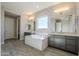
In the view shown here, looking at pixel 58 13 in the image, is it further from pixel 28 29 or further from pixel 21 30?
pixel 21 30

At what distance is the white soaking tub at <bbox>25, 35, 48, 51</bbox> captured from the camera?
3.03m

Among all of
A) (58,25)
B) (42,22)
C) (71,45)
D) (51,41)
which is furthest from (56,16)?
(71,45)

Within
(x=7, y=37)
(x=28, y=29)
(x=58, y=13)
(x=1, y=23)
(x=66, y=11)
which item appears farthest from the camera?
(x=7, y=37)

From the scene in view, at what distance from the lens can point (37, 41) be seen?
3170 millimetres

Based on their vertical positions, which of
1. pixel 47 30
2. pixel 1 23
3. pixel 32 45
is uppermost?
pixel 1 23

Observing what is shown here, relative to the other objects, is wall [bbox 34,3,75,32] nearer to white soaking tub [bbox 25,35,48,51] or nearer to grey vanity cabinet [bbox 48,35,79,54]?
grey vanity cabinet [bbox 48,35,79,54]

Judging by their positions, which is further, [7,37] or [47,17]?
[7,37]

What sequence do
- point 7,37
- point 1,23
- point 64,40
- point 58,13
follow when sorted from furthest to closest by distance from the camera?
point 7,37, point 1,23, point 58,13, point 64,40

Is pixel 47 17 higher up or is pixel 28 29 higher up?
pixel 47 17

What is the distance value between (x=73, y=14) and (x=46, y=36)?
1589 mm

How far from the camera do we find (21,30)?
3668mm

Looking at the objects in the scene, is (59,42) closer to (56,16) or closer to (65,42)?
(65,42)

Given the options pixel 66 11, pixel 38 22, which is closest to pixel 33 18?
pixel 38 22

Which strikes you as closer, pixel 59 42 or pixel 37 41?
pixel 59 42
